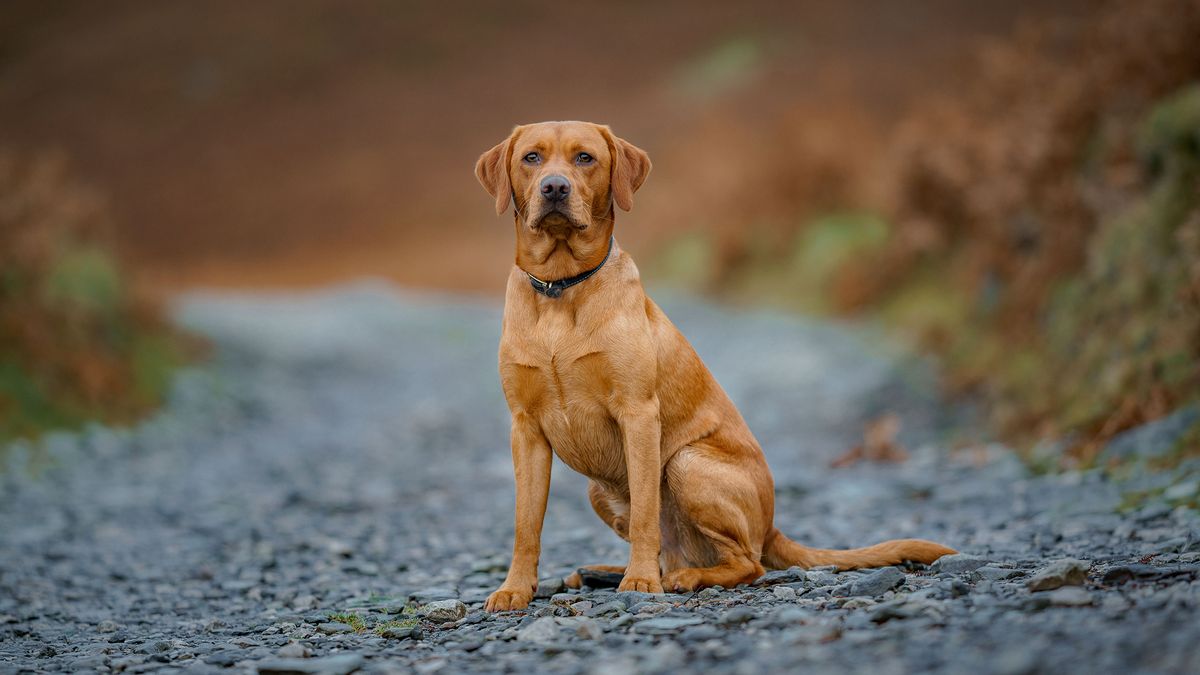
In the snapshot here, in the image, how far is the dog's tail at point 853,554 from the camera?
519 cm

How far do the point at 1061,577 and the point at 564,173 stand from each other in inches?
110

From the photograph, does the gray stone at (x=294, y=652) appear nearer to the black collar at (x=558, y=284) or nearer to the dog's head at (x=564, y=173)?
the black collar at (x=558, y=284)

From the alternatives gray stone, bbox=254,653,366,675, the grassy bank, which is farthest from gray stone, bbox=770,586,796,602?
the grassy bank

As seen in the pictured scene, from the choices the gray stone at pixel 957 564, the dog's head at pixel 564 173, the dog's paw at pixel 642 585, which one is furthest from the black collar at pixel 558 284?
the gray stone at pixel 957 564

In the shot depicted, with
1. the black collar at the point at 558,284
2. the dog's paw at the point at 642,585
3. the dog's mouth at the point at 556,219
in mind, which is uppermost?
the dog's mouth at the point at 556,219

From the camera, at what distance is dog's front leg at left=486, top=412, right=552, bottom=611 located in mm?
5023

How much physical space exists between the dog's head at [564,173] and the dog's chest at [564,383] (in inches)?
20.1

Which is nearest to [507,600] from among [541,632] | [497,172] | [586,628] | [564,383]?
[541,632]

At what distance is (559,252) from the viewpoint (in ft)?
16.4

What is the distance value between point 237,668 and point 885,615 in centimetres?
250

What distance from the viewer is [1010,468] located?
812 cm

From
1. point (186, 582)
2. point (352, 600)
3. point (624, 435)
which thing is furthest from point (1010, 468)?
point (186, 582)

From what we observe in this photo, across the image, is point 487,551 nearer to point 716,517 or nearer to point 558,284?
point 716,517

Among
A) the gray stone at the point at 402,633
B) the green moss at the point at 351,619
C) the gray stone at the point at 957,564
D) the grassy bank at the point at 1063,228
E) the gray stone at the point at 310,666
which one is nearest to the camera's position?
the gray stone at the point at 310,666
